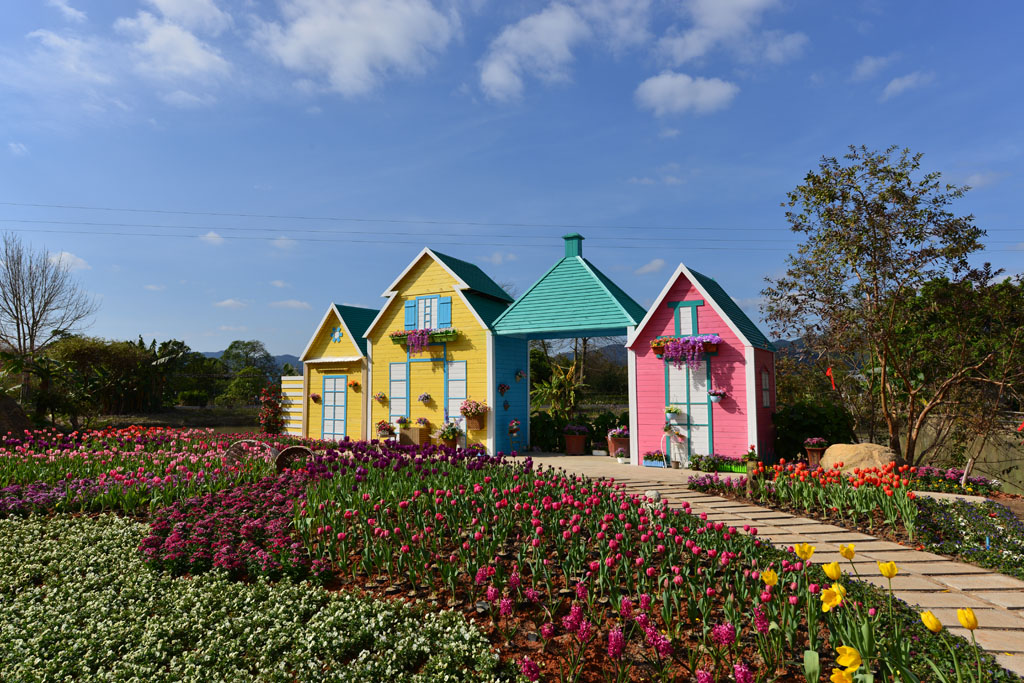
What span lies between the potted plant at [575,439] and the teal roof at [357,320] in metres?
6.97

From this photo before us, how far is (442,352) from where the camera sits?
55.4ft

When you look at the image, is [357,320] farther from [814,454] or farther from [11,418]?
[814,454]

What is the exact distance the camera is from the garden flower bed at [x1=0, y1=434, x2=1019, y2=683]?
156 inches

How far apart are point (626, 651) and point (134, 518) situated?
7.31m

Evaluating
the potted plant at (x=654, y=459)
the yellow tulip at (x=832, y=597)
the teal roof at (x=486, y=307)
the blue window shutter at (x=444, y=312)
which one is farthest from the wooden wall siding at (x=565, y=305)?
the yellow tulip at (x=832, y=597)

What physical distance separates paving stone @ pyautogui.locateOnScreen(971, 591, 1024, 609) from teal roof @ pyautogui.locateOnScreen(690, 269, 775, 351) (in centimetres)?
749

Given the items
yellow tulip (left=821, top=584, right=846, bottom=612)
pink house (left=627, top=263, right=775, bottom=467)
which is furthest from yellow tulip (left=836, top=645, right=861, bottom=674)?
pink house (left=627, top=263, right=775, bottom=467)

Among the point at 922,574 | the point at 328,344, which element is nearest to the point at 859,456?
the point at 922,574

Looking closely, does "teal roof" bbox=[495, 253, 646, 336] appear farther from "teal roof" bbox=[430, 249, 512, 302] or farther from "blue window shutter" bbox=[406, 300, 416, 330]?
"blue window shutter" bbox=[406, 300, 416, 330]

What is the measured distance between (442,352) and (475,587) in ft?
39.8

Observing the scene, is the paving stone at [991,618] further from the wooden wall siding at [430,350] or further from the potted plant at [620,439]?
the wooden wall siding at [430,350]

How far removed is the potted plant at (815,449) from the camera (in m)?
13.1

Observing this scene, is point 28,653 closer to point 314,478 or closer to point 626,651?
point 314,478

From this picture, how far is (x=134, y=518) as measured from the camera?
8.15 metres
